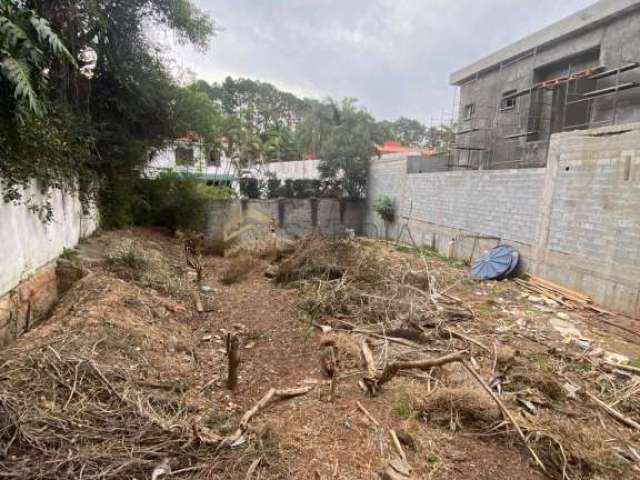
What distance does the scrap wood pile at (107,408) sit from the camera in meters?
2.09

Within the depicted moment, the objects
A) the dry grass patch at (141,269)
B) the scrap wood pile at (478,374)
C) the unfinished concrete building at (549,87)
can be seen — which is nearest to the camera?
the scrap wood pile at (478,374)

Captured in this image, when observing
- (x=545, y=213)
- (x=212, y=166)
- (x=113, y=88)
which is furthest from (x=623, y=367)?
(x=212, y=166)

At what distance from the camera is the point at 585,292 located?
21.2ft

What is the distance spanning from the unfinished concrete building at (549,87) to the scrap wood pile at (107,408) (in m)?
10.9

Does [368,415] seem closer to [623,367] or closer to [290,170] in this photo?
[623,367]

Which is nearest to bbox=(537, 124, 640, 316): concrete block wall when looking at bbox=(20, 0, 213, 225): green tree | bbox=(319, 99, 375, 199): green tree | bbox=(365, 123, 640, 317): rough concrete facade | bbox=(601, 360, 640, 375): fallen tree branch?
bbox=(365, 123, 640, 317): rough concrete facade

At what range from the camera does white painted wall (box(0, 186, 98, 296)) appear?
3928 millimetres

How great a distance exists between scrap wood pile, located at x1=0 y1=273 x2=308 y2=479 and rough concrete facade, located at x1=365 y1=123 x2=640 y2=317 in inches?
232

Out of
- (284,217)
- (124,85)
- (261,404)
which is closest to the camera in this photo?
(261,404)

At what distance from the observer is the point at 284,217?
15.4m

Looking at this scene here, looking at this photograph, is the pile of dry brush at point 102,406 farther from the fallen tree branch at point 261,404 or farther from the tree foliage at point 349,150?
the tree foliage at point 349,150

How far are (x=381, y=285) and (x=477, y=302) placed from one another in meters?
1.90

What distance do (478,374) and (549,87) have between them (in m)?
10.9

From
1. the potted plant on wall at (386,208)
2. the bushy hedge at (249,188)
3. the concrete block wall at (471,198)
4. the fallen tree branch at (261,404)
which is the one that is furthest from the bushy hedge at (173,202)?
the fallen tree branch at (261,404)
